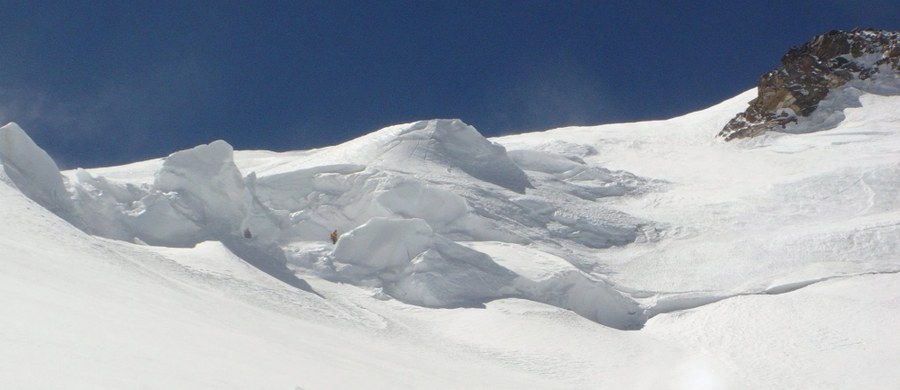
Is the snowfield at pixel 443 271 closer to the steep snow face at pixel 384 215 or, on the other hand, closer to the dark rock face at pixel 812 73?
the steep snow face at pixel 384 215

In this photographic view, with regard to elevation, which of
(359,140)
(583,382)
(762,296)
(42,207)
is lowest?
(583,382)

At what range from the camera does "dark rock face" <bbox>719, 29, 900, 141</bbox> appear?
44812 mm

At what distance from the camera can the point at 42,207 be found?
21750mm

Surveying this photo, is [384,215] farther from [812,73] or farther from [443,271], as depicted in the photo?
[812,73]

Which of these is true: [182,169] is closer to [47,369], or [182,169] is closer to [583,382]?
[583,382]

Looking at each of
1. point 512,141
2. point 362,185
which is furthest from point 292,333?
point 512,141

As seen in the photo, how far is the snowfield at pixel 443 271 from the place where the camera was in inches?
545

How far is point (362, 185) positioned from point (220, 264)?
6919 mm

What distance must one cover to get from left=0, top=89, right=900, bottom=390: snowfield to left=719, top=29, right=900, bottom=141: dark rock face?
8.09 meters

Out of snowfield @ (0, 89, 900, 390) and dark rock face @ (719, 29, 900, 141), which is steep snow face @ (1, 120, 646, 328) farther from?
dark rock face @ (719, 29, 900, 141)

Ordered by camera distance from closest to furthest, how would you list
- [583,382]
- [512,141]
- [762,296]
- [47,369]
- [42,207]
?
[47,369] < [583,382] < [42,207] < [762,296] < [512,141]

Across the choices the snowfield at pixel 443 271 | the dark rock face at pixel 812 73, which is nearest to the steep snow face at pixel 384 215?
the snowfield at pixel 443 271

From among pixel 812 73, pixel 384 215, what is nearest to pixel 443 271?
pixel 384 215

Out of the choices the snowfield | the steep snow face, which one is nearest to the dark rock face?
the snowfield
